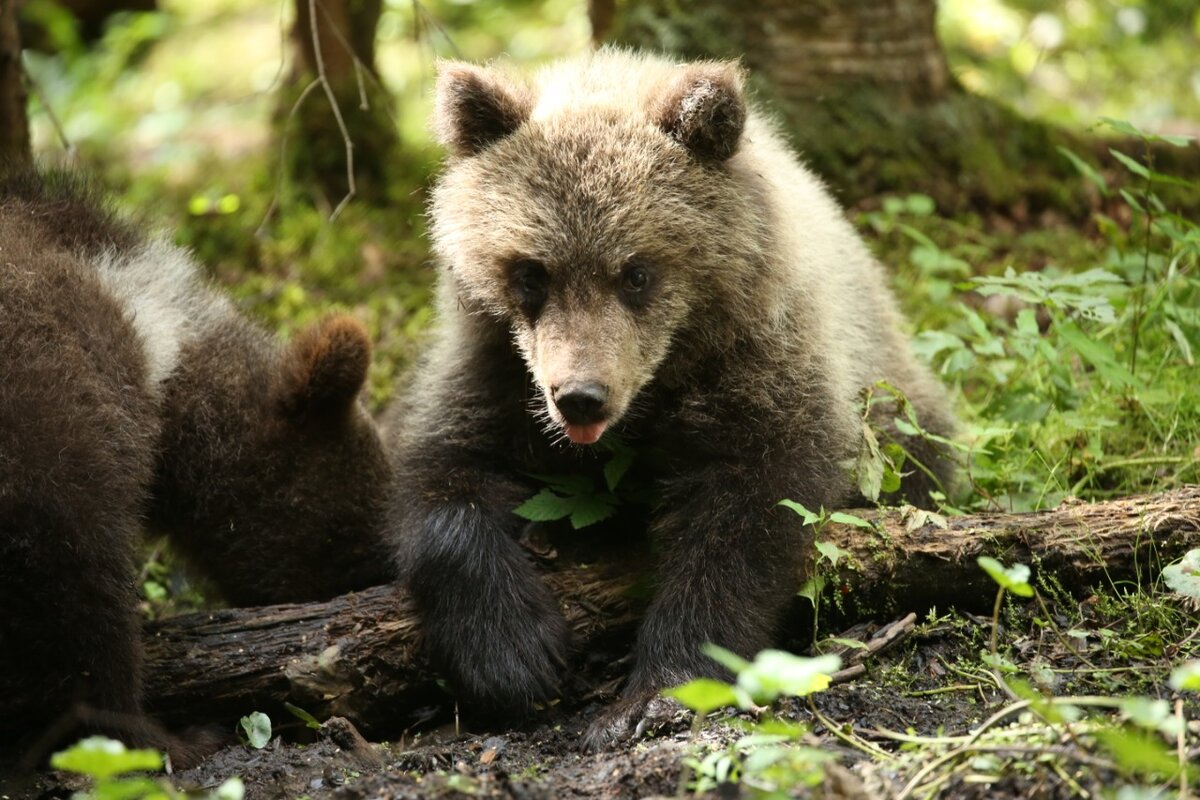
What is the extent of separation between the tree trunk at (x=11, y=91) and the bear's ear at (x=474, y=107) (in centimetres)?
260

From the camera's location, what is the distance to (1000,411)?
593 cm

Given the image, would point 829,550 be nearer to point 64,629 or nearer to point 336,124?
point 64,629

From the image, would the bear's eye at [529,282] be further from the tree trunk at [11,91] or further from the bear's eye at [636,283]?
the tree trunk at [11,91]

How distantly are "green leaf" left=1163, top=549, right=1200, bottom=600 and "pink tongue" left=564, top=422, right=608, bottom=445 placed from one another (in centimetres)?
193

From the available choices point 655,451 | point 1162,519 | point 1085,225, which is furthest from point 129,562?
point 1085,225

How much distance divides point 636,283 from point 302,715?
6.59 feet

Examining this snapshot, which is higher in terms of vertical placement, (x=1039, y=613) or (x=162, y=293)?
(x=162, y=293)

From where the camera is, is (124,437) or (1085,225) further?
(1085,225)

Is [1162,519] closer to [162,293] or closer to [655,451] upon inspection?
[655,451]

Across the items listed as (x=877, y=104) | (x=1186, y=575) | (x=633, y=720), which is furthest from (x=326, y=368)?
(x=877, y=104)

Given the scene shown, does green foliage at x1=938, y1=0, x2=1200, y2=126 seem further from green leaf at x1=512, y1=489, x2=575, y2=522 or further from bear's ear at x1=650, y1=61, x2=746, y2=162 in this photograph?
green leaf at x1=512, y1=489, x2=575, y2=522

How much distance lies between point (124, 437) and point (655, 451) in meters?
2.00

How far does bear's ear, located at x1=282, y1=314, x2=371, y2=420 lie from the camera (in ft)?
18.2

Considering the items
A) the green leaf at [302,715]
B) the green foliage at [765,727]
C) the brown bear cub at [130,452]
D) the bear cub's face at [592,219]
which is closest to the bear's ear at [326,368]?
the brown bear cub at [130,452]
